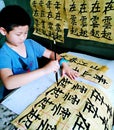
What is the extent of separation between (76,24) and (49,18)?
0.76ft

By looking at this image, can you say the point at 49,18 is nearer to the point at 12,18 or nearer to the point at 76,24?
the point at 76,24

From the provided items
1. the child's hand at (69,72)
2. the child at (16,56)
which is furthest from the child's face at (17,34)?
the child's hand at (69,72)

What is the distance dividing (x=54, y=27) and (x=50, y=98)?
2.05ft

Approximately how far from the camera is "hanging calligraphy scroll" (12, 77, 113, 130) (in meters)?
0.73

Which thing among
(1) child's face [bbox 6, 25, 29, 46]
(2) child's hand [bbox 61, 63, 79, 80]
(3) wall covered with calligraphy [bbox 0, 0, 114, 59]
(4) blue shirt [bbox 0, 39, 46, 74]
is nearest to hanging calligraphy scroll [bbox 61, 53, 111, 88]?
(2) child's hand [bbox 61, 63, 79, 80]

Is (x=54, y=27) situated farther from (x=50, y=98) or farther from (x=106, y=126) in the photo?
(x=106, y=126)

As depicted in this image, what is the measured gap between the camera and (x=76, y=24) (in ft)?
3.88

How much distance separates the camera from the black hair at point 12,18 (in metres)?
0.94

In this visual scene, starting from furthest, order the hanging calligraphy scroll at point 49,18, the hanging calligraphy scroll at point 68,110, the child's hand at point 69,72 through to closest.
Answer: the hanging calligraphy scroll at point 49,18 < the child's hand at point 69,72 < the hanging calligraphy scroll at point 68,110

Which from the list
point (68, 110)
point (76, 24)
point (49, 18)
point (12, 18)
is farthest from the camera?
point (49, 18)

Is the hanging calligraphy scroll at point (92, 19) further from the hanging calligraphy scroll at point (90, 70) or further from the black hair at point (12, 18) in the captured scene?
the black hair at point (12, 18)

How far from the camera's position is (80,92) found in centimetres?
90

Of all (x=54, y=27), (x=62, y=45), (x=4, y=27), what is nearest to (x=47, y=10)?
(x=54, y=27)

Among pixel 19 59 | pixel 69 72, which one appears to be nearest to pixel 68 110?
pixel 69 72
